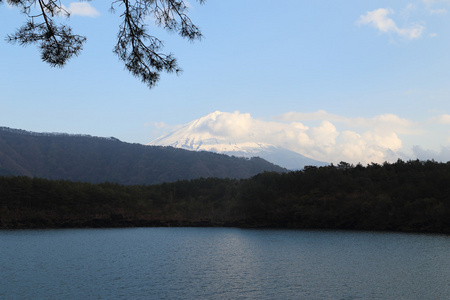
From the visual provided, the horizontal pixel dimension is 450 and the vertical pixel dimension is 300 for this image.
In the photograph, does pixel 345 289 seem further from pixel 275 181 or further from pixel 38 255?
pixel 275 181

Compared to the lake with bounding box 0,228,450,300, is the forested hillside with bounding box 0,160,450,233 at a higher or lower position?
higher

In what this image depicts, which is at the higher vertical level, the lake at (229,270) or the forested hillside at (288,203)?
the forested hillside at (288,203)

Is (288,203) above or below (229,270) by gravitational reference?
above

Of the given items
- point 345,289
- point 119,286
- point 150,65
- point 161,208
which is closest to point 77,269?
point 119,286

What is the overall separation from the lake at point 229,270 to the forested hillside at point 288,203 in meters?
17.0

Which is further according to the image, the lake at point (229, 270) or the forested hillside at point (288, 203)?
the forested hillside at point (288, 203)

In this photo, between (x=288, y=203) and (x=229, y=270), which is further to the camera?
(x=288, y=203)

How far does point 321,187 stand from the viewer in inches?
3228

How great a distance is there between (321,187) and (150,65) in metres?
74.4

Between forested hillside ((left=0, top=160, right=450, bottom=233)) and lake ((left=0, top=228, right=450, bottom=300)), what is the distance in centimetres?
1703

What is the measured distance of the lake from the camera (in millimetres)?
25359

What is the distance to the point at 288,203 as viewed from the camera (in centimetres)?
8181

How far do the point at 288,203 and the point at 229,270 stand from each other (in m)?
49.3

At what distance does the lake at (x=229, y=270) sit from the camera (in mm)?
25359
